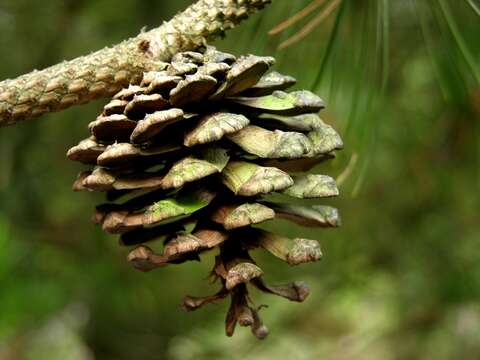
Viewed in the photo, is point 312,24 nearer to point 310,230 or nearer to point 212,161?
point 212,161

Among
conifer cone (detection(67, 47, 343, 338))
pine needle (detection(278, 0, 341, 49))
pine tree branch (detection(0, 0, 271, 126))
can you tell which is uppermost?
pine tree branch (detection(0, 0, 271, 126))

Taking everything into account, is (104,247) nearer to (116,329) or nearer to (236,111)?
(116,329)

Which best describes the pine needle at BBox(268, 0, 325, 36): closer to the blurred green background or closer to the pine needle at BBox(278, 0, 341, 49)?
the pine needle at BBox(278, 0, 341, 49)

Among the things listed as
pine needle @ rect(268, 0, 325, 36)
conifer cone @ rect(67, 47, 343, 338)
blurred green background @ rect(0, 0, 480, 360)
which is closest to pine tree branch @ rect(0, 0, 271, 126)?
conifer cone @ rect(67, 47, 343, 338)

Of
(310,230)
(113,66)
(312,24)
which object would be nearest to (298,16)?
(312,24)

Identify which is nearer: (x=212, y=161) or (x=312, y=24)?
(x=212, y=161)

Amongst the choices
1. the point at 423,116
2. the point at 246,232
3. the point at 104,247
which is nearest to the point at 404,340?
the point at 423,116
